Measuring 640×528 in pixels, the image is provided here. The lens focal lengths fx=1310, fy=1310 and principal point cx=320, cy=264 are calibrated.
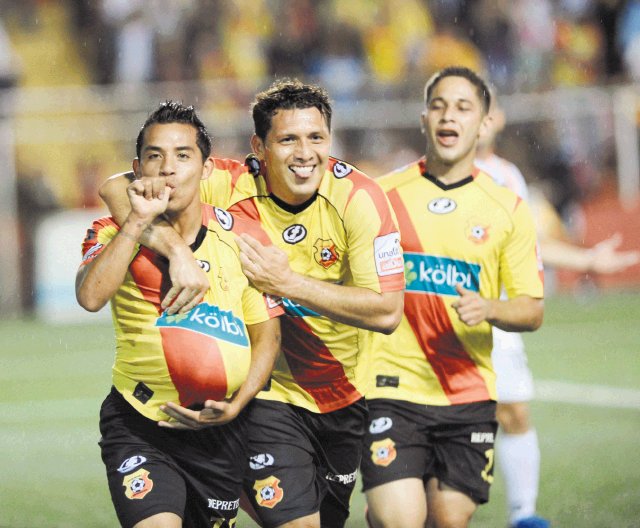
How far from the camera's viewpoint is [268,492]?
581cm

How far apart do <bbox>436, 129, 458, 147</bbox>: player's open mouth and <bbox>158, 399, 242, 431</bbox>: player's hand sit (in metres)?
2.01

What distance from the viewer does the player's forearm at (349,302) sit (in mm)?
5613

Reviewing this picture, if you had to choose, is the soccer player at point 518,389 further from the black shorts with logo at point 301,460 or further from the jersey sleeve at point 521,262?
the black shorts with logo at point 301,460

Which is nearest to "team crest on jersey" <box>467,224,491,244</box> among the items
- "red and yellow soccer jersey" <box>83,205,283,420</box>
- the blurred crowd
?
"red and yellow soccer jersey" <box>83,205,283,420</box>

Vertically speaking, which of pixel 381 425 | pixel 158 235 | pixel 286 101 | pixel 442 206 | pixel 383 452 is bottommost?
pixel 383 452

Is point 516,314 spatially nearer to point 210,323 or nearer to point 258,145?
point 258,145

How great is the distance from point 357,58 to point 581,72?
374cm

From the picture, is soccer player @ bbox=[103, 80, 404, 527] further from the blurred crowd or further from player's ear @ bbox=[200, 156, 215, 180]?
the blurred crowd

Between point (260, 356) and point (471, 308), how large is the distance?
1.12m

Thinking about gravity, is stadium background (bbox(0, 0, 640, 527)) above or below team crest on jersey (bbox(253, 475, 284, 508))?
above

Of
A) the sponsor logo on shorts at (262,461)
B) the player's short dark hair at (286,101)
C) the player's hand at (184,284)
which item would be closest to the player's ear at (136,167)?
the player's hand at (184,284)

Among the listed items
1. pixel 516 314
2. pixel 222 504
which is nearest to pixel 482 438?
pixel 516 314

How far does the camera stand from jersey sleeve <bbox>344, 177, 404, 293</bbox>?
5832 millimetres

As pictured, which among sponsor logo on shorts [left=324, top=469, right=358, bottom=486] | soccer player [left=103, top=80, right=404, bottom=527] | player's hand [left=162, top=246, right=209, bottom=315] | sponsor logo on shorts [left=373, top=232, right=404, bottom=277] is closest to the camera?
player's hand [left=162, top=246, right=209, bottom=315]
